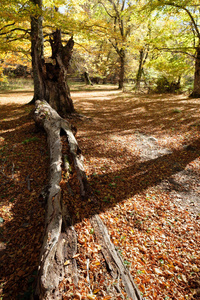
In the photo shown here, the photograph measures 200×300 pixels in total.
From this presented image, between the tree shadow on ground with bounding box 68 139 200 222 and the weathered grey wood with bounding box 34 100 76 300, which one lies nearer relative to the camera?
the weathered grey wood with bounding box 34 100 76 300

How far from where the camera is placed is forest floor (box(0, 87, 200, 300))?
2340mm

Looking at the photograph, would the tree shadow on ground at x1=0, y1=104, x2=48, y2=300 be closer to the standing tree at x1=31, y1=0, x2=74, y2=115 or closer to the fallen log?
the fallen log

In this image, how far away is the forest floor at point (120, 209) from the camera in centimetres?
234

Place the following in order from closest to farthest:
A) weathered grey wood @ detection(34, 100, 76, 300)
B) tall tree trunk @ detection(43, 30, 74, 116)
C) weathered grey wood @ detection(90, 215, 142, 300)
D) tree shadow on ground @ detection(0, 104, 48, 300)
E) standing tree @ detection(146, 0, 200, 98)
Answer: weathered grey wood @ detection(34, 100, 76, 300) < weathered grey wood @ detection(90, 215, 142, 300) < tree shadow on ground @ detection(0, 104, 48, 300) < tall tree trunk @ detection(43, 30, 74, 116) < standing tree @ detection(146, 0, 200, 98)

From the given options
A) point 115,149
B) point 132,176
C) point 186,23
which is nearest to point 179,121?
point 115,149

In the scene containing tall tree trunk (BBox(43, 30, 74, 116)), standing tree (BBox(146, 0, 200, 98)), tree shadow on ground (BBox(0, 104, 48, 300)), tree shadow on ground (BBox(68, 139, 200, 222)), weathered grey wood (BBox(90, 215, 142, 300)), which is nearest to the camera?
weathered grey wood (BBox(90, 215, 142, 300))

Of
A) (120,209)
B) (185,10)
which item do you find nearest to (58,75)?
(120,209)

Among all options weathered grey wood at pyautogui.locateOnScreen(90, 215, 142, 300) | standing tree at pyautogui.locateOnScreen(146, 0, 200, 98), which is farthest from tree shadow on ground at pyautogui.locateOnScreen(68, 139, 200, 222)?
standing tree at pyautogui.locateOnScreen(146, 0, 200, 98)

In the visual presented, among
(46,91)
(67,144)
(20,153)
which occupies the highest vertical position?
(46,91)

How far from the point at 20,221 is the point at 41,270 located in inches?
57.1

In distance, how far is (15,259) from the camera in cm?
256

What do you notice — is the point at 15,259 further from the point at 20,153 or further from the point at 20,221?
the point at 20,153

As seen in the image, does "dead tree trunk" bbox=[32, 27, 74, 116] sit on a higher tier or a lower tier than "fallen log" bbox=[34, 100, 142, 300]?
higher

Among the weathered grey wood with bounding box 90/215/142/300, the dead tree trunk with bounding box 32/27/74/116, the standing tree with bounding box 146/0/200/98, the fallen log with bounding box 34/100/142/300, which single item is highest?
the standing tree with bounding box 146/0/200/98
